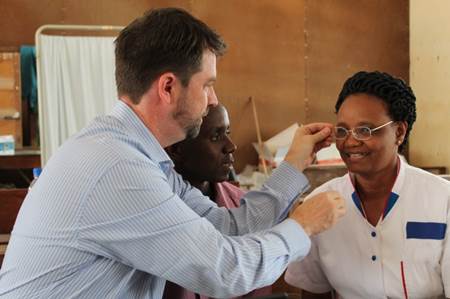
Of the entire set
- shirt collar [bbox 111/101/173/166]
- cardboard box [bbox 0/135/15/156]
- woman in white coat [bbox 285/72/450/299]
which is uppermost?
shirt collar [bbox 111/101/173/166]

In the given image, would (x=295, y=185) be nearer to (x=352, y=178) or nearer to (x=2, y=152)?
(x=352, y=178)

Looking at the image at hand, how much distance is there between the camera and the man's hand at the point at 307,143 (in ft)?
4.79

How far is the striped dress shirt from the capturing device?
107cm

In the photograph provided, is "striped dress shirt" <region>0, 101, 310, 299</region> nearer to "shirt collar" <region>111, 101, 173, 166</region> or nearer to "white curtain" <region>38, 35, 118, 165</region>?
"shirt collar" <region>111, 101, 173, 166</region>

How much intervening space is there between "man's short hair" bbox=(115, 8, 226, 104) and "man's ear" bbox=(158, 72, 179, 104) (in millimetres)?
11

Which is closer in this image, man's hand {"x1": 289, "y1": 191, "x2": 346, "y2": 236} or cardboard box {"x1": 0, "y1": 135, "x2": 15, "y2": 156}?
man's hand {"x1": 289, "y1": 191, "x2": 346, "y2": 236}

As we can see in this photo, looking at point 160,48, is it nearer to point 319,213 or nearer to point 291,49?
point 319,213

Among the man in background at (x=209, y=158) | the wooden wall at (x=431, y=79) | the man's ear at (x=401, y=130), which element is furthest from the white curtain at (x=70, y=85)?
the man's ear at (x=401, y=130)

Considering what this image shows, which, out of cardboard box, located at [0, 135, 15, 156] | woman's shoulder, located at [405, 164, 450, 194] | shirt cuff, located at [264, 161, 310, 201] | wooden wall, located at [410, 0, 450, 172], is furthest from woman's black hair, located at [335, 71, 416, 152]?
cardboard box, located at [0, 135, 15, 156]

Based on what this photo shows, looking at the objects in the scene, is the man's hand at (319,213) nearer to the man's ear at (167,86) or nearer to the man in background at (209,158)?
the man's ear at (167,86)

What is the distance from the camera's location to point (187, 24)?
1.25 m

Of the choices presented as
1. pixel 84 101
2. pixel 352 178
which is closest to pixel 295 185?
pixel 352 178

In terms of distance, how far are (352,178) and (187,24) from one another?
74 cm

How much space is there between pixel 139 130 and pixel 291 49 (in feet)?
12.4
